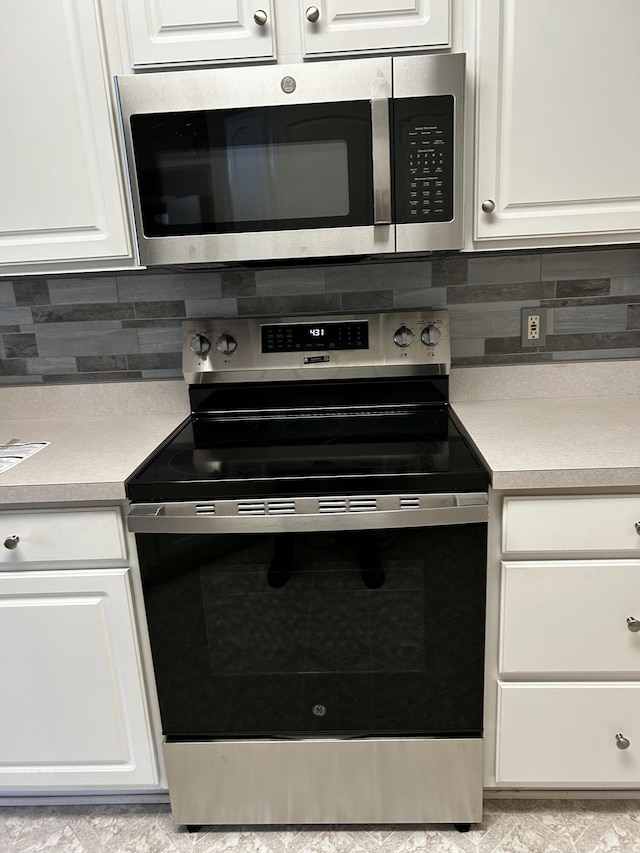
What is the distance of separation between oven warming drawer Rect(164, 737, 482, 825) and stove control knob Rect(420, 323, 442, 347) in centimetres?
101

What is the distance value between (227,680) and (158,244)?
3.37ft

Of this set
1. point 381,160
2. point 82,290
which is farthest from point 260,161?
point 82,290

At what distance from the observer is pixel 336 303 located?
1.74 metres

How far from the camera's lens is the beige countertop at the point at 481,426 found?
1219 millimetres

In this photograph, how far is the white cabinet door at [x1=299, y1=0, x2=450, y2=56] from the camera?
1.27 metres

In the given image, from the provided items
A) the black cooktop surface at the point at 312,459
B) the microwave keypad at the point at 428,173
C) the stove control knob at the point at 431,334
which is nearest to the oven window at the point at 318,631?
the black cooktop surface at the point at 312,459

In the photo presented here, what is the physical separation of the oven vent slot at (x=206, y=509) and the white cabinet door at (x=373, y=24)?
1.03 metres

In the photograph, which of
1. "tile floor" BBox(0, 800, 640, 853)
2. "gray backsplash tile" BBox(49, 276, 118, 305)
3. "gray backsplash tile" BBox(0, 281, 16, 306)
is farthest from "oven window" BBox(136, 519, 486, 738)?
"gray backsplash tile" BBox(0, 281, 16, 306)

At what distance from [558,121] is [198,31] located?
83cm

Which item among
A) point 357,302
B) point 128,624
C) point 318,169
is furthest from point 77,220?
point 128,624

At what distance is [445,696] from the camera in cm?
133

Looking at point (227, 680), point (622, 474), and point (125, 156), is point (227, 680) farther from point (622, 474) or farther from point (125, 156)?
point (125, 156)

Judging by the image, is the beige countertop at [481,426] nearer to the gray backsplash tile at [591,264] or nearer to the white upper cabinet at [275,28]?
the gray backsplash tile at [591,264]

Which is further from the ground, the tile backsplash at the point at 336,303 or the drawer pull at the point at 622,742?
the tile backsplash at the point at 336,303
